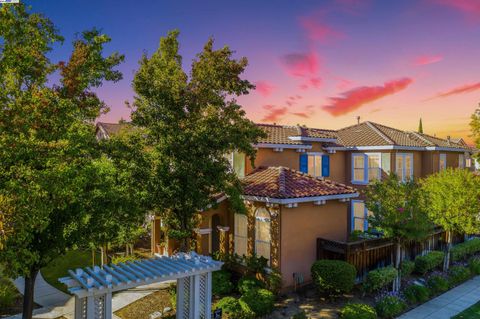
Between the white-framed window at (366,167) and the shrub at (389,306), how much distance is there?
12.7 metres

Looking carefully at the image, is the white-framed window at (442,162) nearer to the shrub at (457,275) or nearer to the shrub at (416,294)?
the shrub at (457,275)

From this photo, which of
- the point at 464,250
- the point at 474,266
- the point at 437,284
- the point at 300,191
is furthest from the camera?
the point at 464,250

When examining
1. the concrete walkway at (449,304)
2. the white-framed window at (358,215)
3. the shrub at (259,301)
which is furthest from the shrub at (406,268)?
the white-framed window at (358,215)

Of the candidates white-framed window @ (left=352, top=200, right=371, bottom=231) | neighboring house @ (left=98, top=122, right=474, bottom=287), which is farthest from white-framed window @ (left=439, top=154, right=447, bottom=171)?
white-framed window @ (left=352, top=200, right=371, bottom=231)

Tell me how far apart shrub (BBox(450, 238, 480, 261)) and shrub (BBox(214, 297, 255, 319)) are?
13751 mm

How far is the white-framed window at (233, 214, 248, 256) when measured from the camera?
16730mm

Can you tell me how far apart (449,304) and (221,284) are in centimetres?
982

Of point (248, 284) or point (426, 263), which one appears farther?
point (426, 263)

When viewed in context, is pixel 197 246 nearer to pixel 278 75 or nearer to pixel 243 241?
pixel 243 241

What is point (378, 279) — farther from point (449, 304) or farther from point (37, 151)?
point (37, 151)

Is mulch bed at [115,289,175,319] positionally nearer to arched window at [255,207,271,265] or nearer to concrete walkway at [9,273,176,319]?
concrete walkway at [9,273,176,319]

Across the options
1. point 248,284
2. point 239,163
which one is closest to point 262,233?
point 248,284

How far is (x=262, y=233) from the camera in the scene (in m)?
15.7

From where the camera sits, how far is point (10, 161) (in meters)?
7.67
